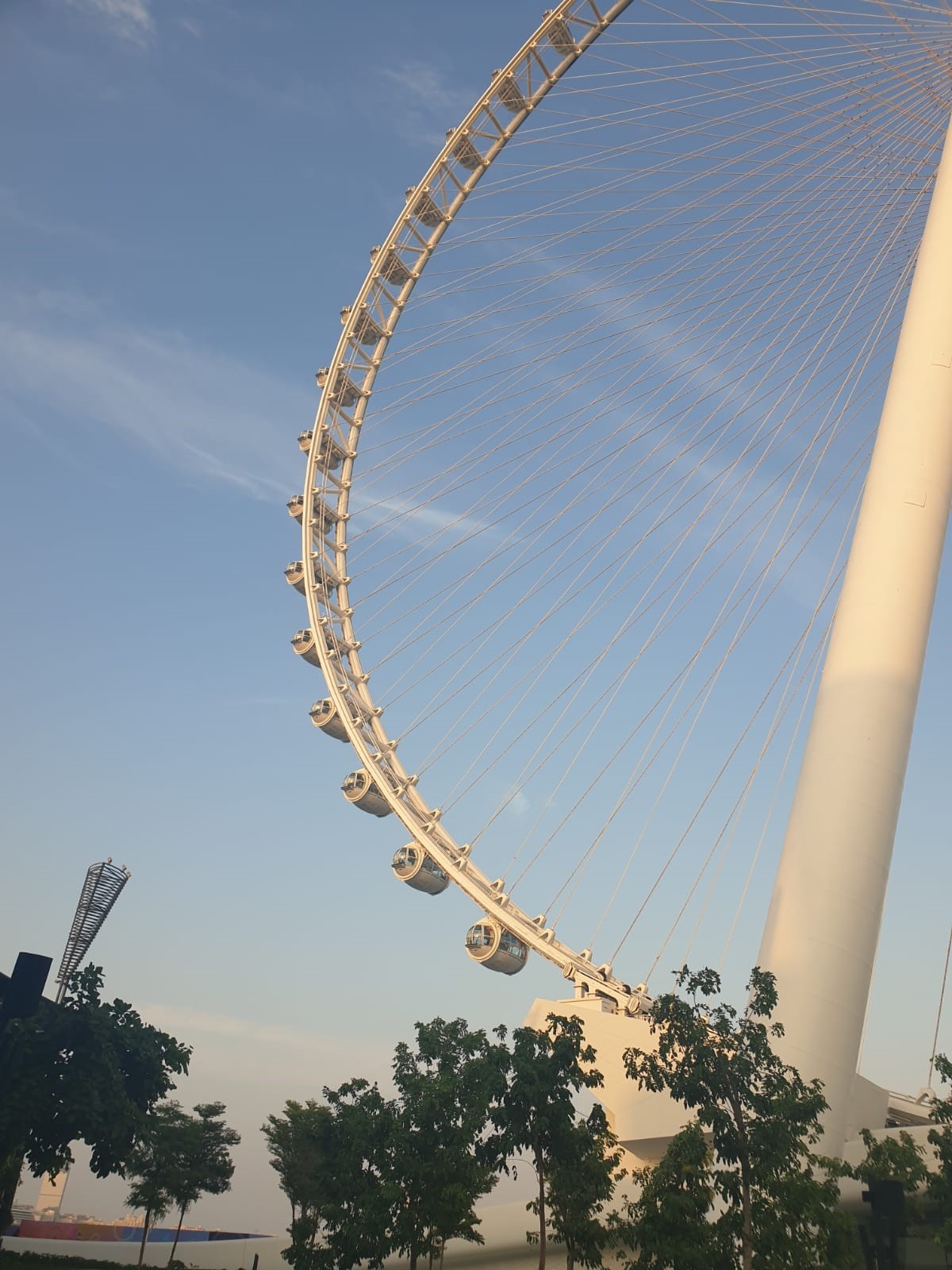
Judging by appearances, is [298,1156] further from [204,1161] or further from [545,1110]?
[545,1110]

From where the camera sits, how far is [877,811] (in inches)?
771

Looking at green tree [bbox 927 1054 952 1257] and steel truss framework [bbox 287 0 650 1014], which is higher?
steel truss framework [bbox 287 0 650 1014]

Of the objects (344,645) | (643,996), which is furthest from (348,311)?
(643,996)

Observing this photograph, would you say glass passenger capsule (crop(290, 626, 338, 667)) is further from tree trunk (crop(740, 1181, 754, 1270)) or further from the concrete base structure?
tree trunk (crop(740, 1181, 754, 1270))

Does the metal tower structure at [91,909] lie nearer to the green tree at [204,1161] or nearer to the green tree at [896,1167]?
the green tree at [204,1161]

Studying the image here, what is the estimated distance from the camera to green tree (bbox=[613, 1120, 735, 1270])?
53.1ft

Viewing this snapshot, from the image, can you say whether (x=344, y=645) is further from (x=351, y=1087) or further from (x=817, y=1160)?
(x=817, y=1160)

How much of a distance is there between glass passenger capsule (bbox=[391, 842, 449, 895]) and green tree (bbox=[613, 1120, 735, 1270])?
11.1 metres

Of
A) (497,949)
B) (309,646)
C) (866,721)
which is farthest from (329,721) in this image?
(866,721)

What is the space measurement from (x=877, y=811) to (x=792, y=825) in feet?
4.45

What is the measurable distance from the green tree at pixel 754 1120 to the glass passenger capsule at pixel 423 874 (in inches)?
403

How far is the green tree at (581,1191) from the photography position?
61.4 ft

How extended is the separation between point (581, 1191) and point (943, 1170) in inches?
215

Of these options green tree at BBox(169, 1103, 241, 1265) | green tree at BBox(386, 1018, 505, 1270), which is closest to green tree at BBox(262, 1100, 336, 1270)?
green tree at BBox(169, 1103, 241, 1265)
